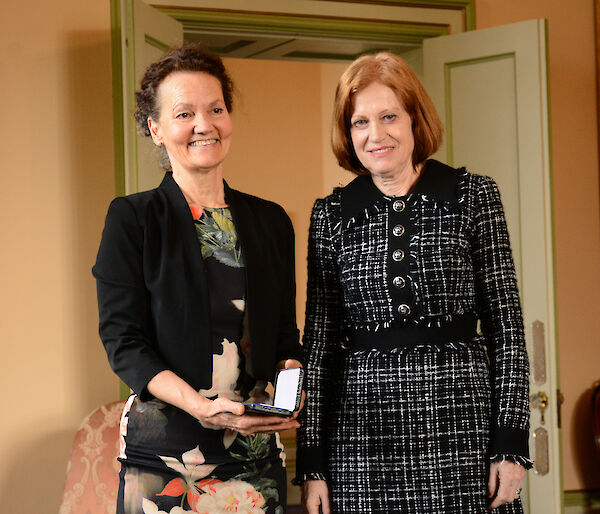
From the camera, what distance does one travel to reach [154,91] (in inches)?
70.5

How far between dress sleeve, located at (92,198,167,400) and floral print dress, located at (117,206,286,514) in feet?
0.32

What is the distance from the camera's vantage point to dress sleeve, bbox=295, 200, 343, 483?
194 centimetres

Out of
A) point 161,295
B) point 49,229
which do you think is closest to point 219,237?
point 161,295

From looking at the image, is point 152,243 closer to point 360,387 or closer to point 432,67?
point 360,387

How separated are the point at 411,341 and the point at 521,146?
6.97 feet

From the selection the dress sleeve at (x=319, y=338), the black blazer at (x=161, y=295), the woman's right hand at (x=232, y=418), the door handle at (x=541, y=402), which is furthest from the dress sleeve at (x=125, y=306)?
the door handle at (x=541, y=402)

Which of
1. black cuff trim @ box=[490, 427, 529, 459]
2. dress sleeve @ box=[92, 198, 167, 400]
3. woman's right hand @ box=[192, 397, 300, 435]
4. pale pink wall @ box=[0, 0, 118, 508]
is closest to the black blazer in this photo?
dress sleeve @ box=[92, 198, 167, 400]

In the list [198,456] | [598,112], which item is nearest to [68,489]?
[198,456]

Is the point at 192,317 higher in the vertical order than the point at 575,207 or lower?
lower

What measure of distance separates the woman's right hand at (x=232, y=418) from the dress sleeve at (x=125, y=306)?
0.41 ft

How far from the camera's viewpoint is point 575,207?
167 inches

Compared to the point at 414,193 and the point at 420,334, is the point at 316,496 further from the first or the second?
the point at 414,193

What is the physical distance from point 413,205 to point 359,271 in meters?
0.21

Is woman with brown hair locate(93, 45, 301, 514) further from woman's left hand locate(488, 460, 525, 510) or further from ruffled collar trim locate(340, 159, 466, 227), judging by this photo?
woman's left hand locate(488, 460, 525, 510)
